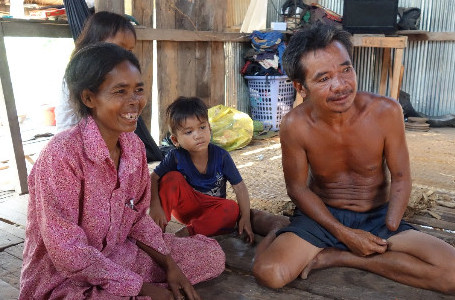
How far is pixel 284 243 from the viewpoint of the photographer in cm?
229

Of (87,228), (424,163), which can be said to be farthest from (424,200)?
(87,228)

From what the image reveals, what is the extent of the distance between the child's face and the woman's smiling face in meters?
0.80

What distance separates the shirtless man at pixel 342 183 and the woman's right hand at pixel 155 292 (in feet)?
1.72

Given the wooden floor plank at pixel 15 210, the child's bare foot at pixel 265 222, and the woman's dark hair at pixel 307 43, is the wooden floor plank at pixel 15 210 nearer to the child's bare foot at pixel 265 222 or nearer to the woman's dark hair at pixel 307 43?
the child's bare foot at pixel 265 222

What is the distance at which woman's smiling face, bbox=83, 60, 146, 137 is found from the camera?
1.83 meters

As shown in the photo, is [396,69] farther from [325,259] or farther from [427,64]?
[325,259]

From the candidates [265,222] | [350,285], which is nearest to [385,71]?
[265,222]

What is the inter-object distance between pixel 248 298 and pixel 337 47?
1.26 meters

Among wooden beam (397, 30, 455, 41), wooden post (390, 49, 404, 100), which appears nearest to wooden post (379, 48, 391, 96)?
wooden beam (397, 30, 455, 41)

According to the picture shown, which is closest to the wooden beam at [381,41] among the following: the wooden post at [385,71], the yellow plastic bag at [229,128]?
the wooden post at [385,71]

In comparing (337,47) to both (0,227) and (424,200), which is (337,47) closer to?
(424,200)

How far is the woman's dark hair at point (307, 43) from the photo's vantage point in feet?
7.34

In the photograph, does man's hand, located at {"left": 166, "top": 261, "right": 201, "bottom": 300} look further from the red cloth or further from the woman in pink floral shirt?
the red cloth

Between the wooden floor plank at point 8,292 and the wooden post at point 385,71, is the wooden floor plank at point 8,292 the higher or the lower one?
the lower one
